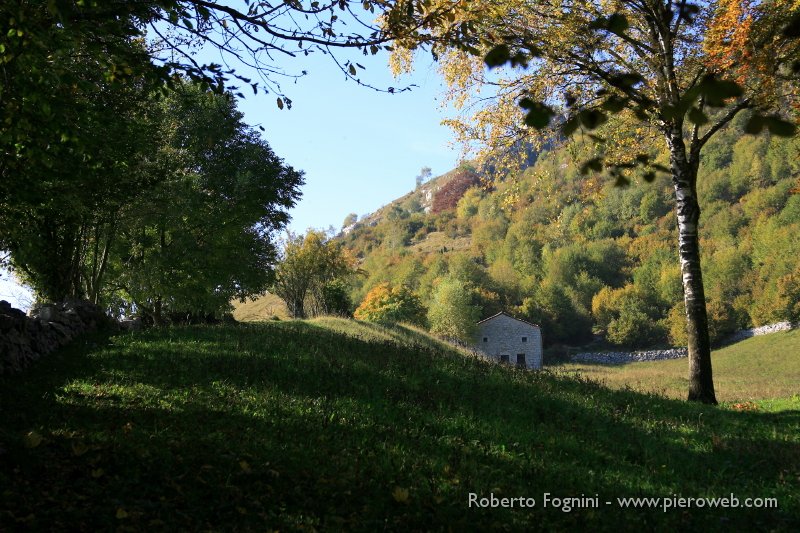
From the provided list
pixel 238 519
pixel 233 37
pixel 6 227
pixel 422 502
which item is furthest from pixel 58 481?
pixel 6 227

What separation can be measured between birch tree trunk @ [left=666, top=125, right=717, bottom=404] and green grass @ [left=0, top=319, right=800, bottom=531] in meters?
1.20

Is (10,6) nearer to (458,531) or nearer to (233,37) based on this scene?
(233,37)

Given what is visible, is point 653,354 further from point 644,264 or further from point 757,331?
point 644,264

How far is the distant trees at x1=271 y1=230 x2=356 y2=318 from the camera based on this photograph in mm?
52938

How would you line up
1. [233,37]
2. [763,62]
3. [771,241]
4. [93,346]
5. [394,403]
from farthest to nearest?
[771,241]
[93,346]
[763,62]
[394,403]
[233,37]

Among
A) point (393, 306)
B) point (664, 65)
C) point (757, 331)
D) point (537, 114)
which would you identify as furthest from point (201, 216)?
point (757, 331)

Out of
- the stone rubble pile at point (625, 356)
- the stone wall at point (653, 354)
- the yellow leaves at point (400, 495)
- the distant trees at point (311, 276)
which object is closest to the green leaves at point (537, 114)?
the yellow leaves at point (400, 495)

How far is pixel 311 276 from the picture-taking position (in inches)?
2114

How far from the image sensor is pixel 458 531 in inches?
200

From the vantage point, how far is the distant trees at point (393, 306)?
74.5m

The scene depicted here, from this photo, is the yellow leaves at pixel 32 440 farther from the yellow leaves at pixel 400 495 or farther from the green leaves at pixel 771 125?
the green leaves at pixel 771 125

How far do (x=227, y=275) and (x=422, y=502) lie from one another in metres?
22.1

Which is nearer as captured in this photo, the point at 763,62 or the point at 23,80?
the point at 23,80

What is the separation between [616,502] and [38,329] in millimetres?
12240
